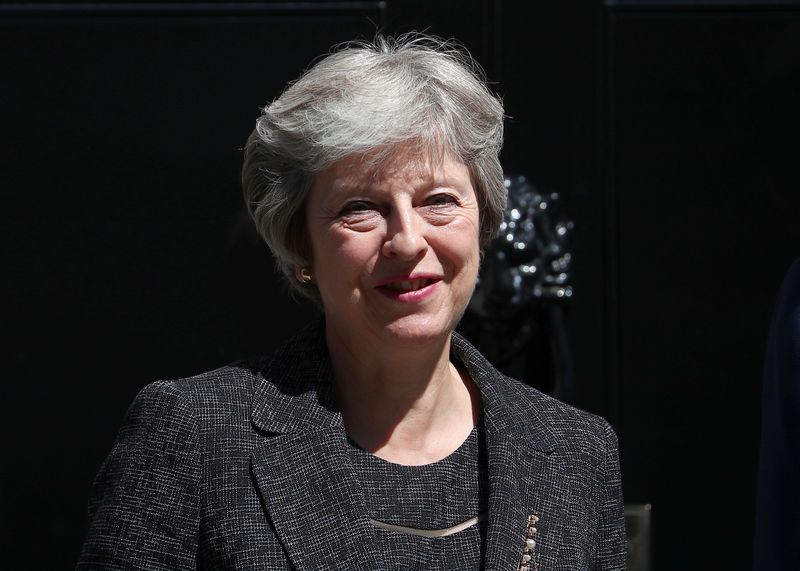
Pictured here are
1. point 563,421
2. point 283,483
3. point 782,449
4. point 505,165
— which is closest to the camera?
point 782,449

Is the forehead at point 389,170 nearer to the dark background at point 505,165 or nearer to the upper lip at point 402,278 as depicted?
the upper lip at point 402,278

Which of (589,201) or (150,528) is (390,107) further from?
(589,201)

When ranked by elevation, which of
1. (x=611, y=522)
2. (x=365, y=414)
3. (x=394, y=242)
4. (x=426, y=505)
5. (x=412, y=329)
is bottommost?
(x=611, y=522)

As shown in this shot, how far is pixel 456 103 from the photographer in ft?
6.77

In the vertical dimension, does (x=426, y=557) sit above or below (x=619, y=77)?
below

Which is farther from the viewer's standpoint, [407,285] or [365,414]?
[365,414]

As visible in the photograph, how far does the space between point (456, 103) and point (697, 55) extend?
1.71 meters

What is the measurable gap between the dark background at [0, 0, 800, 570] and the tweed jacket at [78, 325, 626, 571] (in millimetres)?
1434

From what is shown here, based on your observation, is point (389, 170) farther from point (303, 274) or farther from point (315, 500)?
point (315, 500)

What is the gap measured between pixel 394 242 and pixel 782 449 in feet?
2.14

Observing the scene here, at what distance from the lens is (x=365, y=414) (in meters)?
2.11

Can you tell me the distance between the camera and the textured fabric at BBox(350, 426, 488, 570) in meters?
1.97

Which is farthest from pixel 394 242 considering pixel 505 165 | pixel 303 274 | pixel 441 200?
pixel 505 165

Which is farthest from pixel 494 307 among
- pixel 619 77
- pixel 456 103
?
pixel 456 103
